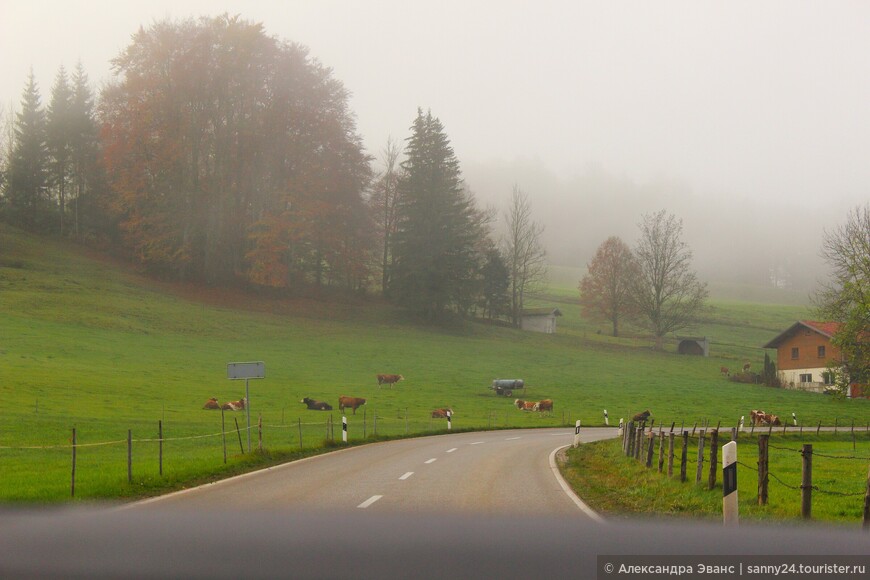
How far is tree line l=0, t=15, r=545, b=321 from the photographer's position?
73.2 metres

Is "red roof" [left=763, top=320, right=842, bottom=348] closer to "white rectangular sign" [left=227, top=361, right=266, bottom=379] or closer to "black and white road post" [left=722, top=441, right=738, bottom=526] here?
"white rectangular sign" [left=227, top=361, right=266, bottom=379]

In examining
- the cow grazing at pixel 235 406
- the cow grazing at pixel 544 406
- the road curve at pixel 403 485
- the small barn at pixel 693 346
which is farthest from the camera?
the small barn at pixel 693 346

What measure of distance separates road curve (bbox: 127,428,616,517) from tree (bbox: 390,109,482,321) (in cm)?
5172

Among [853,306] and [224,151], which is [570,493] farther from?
[224,151]

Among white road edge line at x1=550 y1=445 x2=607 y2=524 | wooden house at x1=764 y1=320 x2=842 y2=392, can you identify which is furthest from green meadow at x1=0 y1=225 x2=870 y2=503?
white road edge line at x1=550 y1=445 x2=607 y2=524

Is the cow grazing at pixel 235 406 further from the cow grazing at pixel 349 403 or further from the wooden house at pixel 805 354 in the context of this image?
the wooden house at pixel 805 354

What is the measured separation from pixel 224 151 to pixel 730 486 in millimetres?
69894

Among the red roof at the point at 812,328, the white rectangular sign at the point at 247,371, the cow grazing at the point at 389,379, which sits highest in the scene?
the white rectangular sign at the point at 247,371

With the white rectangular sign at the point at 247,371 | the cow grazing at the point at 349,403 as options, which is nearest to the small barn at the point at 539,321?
the cow grazing at the point at 349,403

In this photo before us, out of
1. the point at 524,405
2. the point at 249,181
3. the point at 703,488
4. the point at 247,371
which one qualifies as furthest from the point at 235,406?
the point at 249,181

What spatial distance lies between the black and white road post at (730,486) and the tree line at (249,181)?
64.3 metres

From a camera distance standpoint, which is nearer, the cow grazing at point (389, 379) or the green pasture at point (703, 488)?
the green pasture at point (703, 488)

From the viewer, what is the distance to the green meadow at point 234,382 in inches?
1011

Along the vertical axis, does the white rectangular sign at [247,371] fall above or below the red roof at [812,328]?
above
